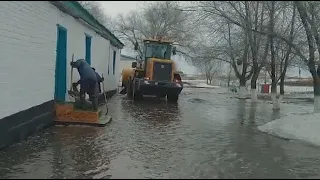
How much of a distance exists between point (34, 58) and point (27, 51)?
1.81ft

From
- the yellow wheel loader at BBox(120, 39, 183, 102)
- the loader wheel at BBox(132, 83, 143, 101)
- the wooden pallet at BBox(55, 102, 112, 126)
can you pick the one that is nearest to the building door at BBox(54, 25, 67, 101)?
the wooden pallet at BBox(55, 102, 112, 126)

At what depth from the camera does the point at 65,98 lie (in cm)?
1289

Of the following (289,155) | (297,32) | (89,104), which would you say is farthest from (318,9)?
(89,104)

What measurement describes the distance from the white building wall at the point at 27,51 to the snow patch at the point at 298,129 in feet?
19.5

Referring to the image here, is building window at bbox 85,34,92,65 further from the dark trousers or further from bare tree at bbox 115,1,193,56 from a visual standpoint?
bare tree at bbox 115,1,193,56

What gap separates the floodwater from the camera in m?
6.39

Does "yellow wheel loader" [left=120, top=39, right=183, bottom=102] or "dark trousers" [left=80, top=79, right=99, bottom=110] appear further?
"yellow wheel loader" [left=120, top=39, right=183, bottom=102]

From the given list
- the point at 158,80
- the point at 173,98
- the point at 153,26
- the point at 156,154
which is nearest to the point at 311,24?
the point at 156,154

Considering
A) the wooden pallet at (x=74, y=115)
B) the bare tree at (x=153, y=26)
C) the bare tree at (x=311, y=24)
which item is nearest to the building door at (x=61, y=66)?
the wooden pallet at (x=74, y=115)

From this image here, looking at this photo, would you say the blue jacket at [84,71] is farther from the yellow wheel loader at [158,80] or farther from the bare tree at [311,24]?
the yellow wheel loader at [158,80]

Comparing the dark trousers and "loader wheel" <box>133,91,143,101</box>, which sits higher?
the dark trousers

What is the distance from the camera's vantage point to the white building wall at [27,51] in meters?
7.96

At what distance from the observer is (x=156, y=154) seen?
25.4ft

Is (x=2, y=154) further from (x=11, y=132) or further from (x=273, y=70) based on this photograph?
(x=273, y=70)
